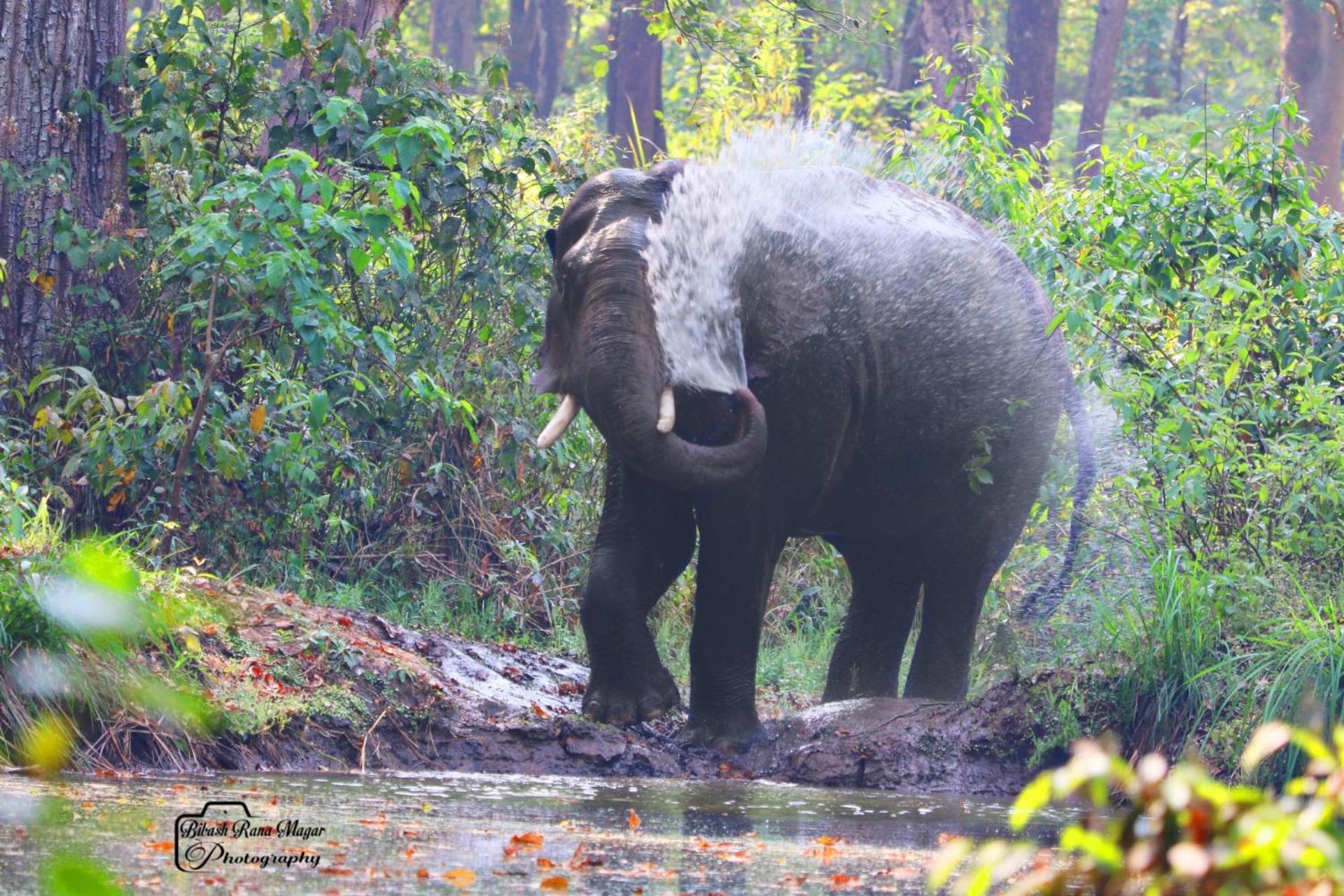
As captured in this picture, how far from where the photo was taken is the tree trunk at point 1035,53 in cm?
2455

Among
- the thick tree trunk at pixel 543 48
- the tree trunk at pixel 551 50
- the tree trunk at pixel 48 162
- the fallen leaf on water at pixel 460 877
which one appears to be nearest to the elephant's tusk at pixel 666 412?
the fallen leaf on water at pixel 460 877

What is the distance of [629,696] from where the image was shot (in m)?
6.79

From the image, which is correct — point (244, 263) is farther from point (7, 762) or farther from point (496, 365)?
point (7, 762)

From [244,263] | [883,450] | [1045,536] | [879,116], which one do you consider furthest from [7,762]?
[879,116]

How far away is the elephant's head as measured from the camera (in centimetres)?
615

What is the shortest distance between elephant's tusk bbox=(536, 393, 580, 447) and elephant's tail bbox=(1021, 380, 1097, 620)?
282 cm

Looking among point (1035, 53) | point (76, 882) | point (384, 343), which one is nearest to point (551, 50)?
point (1035, 53)

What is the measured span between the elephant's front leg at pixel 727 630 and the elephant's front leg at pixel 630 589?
187mm

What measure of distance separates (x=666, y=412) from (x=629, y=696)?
1.19 metres

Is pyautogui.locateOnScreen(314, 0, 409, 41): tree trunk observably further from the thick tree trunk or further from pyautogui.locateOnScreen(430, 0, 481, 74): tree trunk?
the thick tree trunk

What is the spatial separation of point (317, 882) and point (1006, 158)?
7.24 metres

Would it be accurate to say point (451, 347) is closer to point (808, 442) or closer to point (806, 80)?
point (808, 442)

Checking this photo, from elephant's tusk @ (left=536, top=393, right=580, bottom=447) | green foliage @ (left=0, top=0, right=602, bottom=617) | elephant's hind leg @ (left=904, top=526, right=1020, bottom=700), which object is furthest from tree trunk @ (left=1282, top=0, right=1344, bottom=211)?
elephant's tusk @ (left=536, top=393, right=580, bottom=447)

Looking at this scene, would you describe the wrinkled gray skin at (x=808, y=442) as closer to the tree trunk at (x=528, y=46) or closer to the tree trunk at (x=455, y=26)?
the tree trunk at (x=455, y=26)
